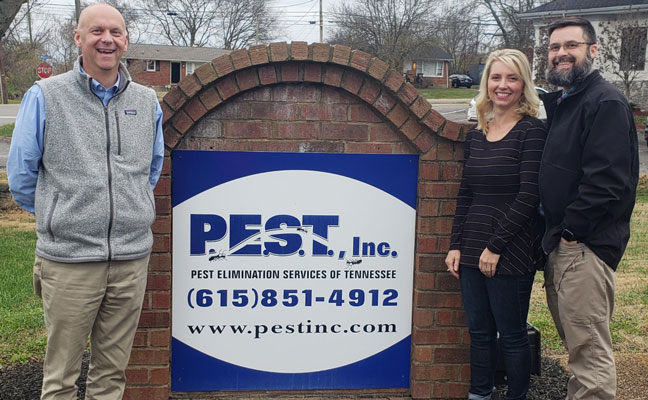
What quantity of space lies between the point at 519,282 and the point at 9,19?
5886mm

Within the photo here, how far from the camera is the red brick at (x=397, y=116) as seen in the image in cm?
388

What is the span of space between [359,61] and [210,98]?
2.71ft

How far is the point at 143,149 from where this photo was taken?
10.4ft

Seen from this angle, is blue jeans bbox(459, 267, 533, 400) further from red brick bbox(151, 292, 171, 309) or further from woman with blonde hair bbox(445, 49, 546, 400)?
red brick bbox(151, 292, 171, 309)

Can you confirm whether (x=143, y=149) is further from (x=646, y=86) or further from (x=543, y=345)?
(x=646, y=86)

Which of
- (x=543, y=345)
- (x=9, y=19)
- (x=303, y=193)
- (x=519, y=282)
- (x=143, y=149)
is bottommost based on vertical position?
(x=543, y=345)

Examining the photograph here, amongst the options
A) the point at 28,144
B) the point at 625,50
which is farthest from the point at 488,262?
the point at 625,50

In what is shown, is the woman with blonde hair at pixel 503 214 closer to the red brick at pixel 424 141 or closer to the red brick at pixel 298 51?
the red brick at pixel 424 141

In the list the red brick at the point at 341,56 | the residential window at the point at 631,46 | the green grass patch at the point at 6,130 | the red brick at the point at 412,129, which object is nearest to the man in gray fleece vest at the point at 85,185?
the red brick at the point at 341,56

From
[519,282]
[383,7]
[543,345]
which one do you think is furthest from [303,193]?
[383,7]

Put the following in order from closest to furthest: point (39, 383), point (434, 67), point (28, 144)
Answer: point (28, 144) → point (39, 383) → point (434, 67)

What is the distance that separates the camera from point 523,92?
3.48 metres

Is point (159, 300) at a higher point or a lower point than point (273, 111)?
lower

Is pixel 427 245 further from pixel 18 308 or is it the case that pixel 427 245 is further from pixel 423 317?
pixel 18 308
